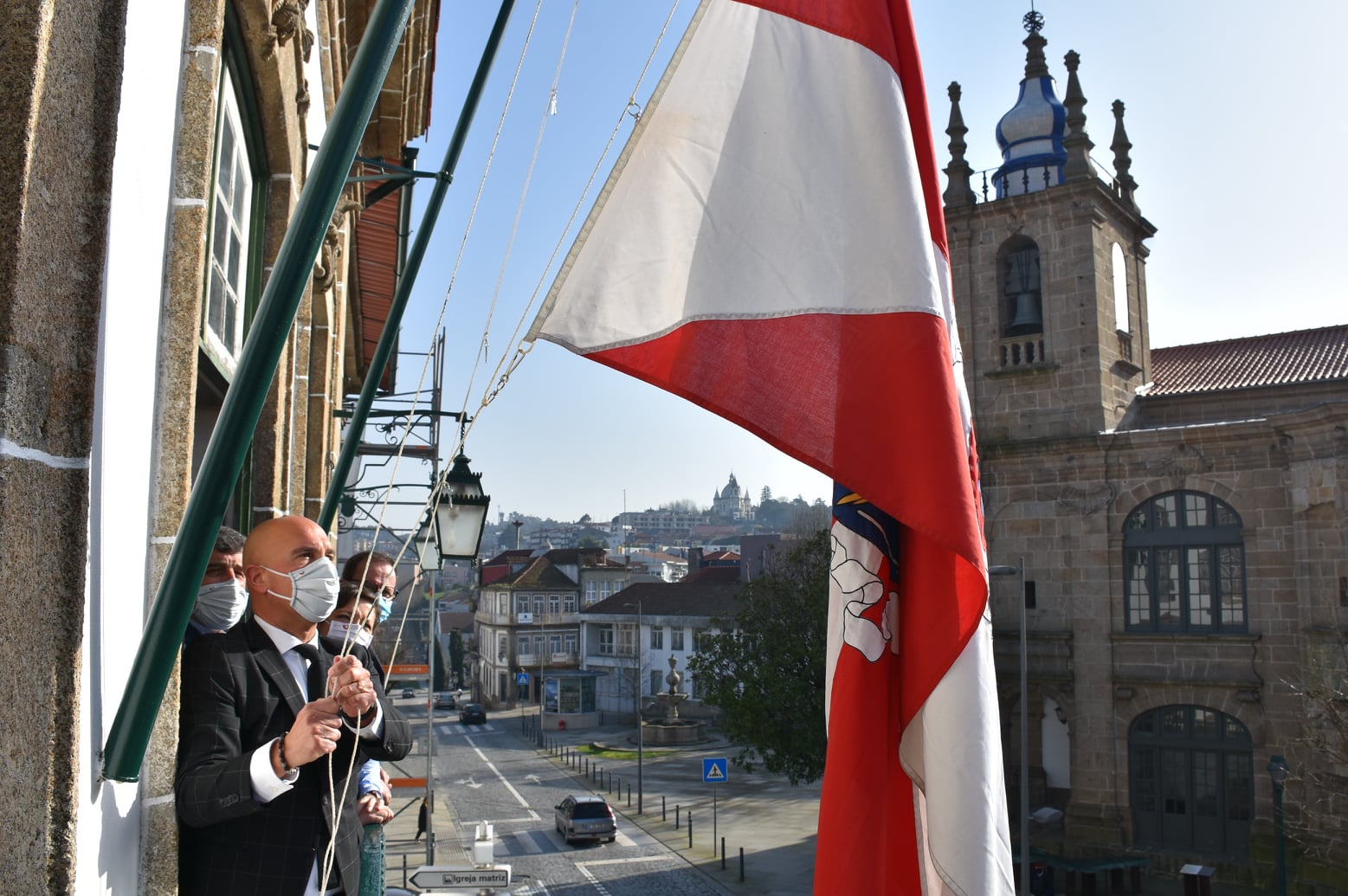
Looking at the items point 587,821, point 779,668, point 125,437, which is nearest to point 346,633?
point 125,437

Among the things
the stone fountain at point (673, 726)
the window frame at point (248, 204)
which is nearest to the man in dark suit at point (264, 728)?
the window frame at point (248, 204)

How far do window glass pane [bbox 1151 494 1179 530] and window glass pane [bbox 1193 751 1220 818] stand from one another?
4984 mm

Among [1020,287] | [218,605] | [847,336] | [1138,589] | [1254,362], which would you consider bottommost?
[1138,589]

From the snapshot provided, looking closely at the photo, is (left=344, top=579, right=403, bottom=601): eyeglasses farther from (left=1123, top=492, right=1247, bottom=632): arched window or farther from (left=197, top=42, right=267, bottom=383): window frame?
(left=1123, top=492, right=1247, bottom=632): arched window

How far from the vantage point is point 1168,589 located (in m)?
24.3

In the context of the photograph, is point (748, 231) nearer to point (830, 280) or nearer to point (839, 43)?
point (830, 280)

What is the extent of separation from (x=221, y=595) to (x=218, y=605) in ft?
0.10

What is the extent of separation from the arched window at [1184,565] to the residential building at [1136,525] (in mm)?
42

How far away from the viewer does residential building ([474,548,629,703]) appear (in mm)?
62719

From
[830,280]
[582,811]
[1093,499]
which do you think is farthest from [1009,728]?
[830,280]

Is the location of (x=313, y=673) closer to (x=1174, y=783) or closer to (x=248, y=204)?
(x=248, y=204)

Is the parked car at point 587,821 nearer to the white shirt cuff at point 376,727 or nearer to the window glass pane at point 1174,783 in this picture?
the window glass pane at point 1174,783

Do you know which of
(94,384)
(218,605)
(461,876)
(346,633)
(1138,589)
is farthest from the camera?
(1138,589)

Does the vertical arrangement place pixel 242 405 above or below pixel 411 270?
→ below
